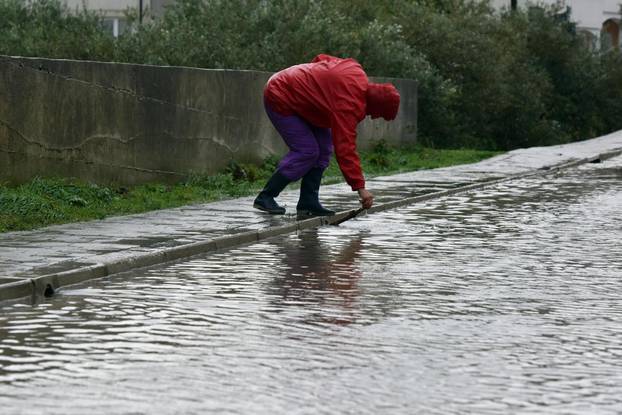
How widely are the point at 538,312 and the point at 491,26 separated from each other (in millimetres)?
34614

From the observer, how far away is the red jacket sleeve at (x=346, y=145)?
1544 cm

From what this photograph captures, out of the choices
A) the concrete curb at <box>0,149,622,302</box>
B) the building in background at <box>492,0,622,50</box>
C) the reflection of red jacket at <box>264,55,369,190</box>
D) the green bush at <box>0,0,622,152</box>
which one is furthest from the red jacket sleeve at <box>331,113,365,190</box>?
the building in background at <box>492,0,622,50</box>

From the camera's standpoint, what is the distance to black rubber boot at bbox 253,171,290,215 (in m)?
16.4

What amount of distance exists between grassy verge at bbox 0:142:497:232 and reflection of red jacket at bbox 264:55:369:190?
1.88 metres

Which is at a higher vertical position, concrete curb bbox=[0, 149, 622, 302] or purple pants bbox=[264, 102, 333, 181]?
purple pants bbox=[264, 102, 333, 181]

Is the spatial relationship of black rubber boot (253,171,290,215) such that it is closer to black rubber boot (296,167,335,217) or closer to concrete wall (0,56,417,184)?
black rubber boot (296,167,335,217)

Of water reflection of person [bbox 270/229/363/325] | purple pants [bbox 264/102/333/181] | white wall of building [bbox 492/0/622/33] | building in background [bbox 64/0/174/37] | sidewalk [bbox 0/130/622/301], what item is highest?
white wall of building [bbox 492/0/622/33]

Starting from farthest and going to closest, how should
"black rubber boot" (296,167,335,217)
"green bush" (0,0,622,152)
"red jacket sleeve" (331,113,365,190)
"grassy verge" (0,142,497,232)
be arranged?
"green bush" (0,0,622,152) < "black rubber boot" (296,167,335,217) < "red jacket sleeve" (331,113,365,190) < "grassy verge" (0,142,497,232)

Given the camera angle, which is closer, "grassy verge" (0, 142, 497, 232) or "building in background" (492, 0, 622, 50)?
"grassy verge" (0, 142, 497, 232)

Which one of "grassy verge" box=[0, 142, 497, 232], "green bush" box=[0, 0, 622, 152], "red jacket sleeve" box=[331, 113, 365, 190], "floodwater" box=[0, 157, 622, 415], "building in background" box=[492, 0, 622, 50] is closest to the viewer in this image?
"floodwater" box=[0, 157, 622, 415]

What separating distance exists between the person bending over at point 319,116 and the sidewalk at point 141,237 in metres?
0.39

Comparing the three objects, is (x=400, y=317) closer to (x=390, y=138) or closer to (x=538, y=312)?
(x=538, y=312)

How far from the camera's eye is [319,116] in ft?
53.2

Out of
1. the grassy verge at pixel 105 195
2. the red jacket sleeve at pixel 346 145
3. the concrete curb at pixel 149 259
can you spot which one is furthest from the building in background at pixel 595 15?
the red jacket sleeve at pixel 346 145
